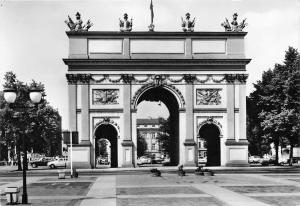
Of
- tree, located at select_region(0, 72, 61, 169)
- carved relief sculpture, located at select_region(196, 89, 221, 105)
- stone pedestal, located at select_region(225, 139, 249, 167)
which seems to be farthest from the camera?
tree, located at select_region(0, 72, 61, 169)

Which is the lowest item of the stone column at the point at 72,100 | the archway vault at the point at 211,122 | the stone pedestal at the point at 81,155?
the stone pedestal at the point at 81,155

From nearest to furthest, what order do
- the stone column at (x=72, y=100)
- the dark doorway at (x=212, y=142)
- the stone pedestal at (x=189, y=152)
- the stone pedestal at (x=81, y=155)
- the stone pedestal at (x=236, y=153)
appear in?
the stone pedestal at (x=81, y=155) < the stone column at (x=72, y=100) < the stone pedestal at (x=189, y=152) < the stone pedestal at (x=236, y=153) < the dark doorway at (x=212, y=142)

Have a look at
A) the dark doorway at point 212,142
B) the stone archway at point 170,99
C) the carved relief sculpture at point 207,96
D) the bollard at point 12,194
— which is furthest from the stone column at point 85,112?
the bollard at point 12,194

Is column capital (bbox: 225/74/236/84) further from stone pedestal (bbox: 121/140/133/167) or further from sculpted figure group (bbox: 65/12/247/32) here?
stone pedestal (bbox: 121/140/133/167)

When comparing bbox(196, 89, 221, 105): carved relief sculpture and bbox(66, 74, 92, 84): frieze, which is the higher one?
bbox(66, 74, 92, 84): frieze

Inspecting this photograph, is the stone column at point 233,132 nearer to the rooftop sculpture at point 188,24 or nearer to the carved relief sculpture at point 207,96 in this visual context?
the carved relief sculpture at point 207,96

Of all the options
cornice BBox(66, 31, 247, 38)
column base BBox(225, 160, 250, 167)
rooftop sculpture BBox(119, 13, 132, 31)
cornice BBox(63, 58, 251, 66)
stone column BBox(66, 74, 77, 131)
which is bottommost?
column base BBox(225, 160, 250, 167)

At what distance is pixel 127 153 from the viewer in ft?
172

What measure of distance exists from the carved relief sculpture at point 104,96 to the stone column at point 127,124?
3.61 feet

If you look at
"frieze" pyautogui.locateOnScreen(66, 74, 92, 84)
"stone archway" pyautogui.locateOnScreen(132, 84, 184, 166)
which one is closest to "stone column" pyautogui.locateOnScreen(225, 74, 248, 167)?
"stone archway" pyautogui.locateOnScreen(132, 84, 184, 166)

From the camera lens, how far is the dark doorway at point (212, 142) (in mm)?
55781

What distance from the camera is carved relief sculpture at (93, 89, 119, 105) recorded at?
53.1 metres

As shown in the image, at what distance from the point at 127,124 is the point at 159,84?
16.6 feet

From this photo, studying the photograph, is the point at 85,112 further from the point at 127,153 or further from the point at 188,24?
the point at 188,24
